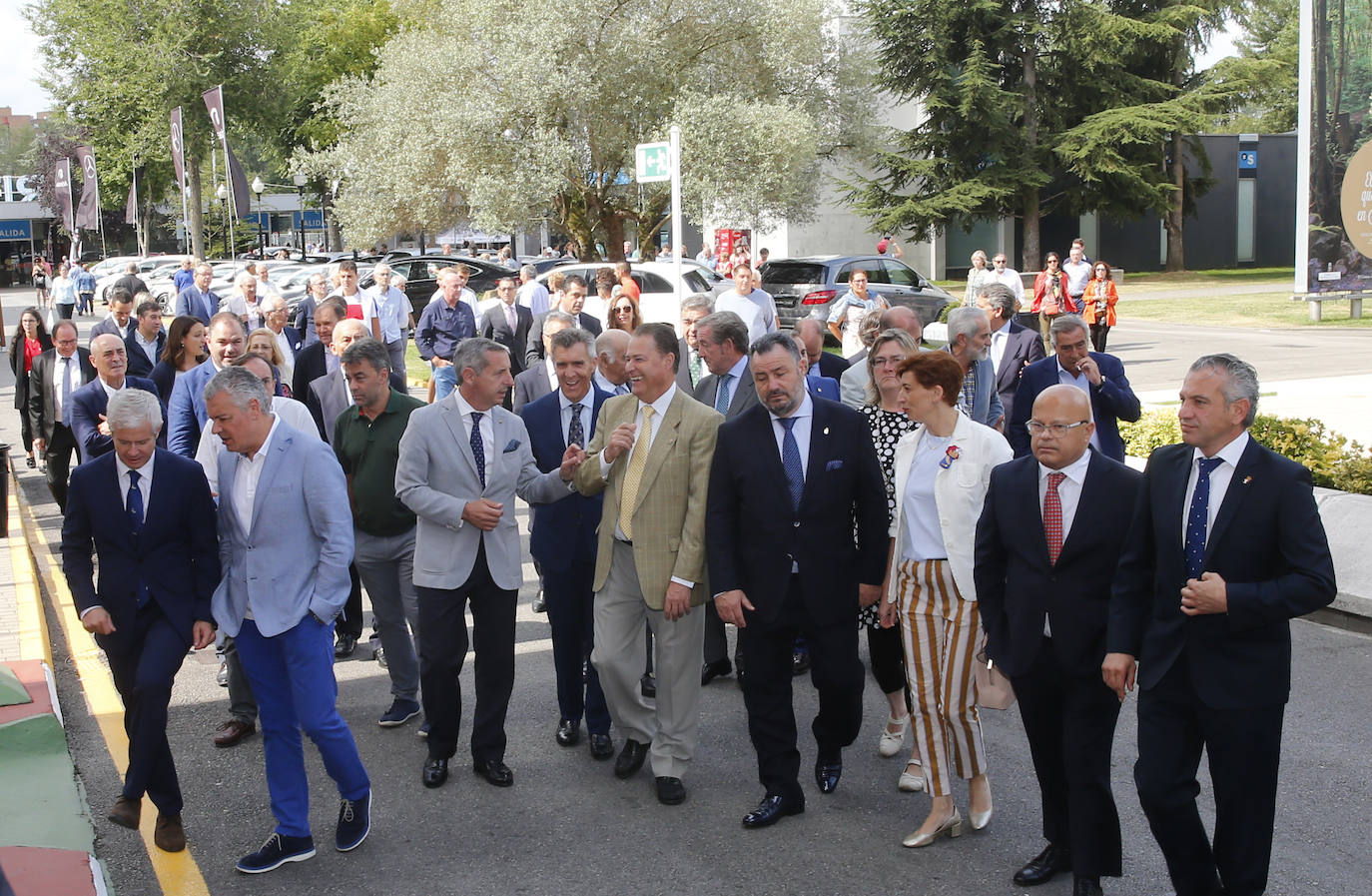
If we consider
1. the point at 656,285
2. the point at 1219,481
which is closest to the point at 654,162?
the point at 656,285

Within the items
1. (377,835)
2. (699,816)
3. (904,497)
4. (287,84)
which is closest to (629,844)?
(699,816)

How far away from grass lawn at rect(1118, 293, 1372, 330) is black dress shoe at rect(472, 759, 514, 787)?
81.3 feet

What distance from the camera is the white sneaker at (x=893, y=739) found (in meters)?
6.10

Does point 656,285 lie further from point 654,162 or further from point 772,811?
point 772,811

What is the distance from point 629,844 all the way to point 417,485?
1.83m

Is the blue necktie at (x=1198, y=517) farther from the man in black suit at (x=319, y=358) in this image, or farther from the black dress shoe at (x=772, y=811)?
the man in black suit at (x=319, y=358)

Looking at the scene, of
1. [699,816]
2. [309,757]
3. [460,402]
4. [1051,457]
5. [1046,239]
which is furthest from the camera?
[1046,239]

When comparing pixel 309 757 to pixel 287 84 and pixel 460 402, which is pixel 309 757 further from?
pixel 287 84

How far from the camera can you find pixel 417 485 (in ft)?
18.7

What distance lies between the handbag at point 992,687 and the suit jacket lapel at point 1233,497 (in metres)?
0.98

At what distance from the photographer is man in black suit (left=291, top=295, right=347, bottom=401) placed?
30.4 ft

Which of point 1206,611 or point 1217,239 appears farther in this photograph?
point 1217,239

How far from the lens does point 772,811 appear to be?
17.3 ft

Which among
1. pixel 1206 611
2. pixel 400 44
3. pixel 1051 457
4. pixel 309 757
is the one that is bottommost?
pixel 309 757
